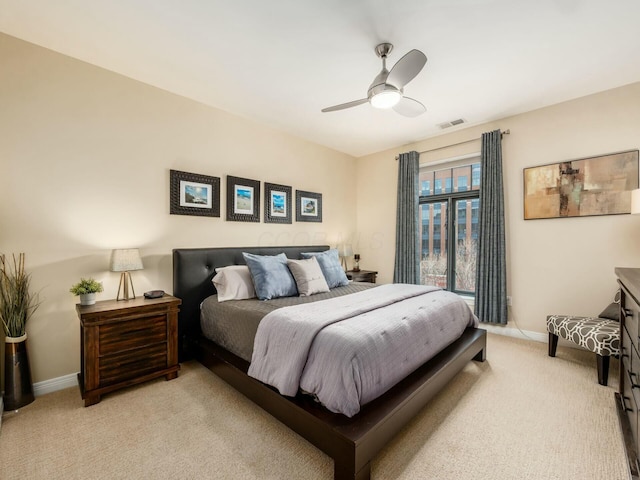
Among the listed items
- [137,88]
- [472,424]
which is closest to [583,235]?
[472,424]

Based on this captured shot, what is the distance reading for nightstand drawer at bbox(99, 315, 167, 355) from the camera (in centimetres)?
222

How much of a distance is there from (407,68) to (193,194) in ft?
8.12

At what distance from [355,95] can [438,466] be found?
10.6 feet

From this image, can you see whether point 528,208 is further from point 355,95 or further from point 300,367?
point 300,367

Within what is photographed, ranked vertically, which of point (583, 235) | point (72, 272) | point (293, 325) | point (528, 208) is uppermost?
point (528, 208)

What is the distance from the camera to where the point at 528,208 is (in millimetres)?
3521

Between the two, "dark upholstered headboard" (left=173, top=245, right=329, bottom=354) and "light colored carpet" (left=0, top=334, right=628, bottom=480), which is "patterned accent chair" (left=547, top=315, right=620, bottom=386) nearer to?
"light colored carpet" (left=0, top=334, right=628, bottom=480)

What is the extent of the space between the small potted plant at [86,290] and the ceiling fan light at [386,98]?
279 cm

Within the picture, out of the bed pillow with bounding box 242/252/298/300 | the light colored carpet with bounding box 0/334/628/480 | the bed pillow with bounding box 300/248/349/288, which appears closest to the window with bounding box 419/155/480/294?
the bed pillow with bounding box 300/248/349/288

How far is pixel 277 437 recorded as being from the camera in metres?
1.80

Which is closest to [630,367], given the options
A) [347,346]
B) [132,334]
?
[347,346]

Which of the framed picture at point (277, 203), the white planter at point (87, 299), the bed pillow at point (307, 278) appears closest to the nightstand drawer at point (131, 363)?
the white planter at point (87, 299)

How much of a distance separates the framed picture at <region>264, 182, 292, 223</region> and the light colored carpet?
2213 mm

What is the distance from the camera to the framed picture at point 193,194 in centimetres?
306
